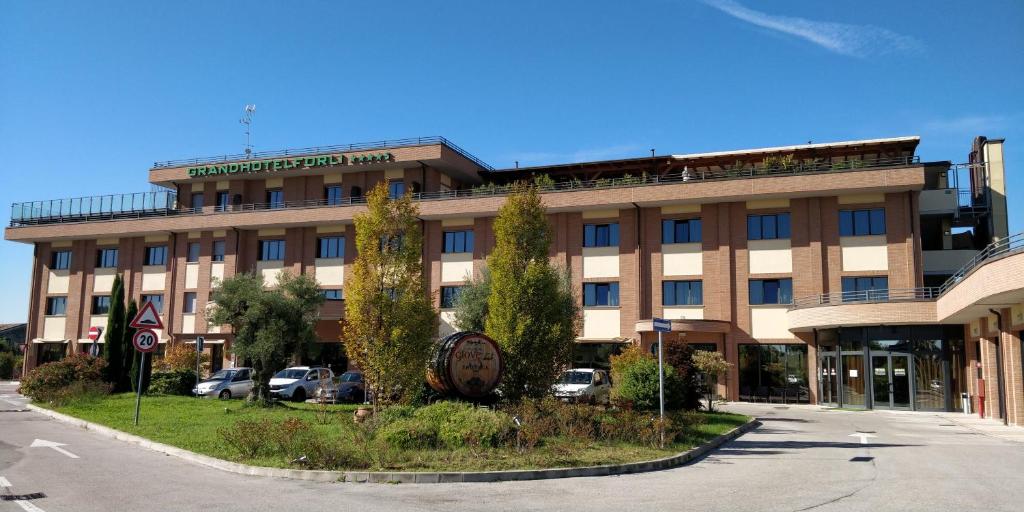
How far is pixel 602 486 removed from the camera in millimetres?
11797

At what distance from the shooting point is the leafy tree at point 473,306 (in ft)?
110

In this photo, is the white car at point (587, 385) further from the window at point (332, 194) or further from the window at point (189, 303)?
the window at point (189, 303)

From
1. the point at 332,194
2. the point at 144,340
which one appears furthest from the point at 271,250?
the point at 144,340

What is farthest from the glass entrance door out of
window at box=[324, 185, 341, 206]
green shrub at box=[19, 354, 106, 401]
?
green shrub at box=[19, 354, 106, 401]

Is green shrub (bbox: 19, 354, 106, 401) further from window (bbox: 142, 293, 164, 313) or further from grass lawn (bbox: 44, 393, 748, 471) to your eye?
window (bbox: 142, 293, 164, 313)

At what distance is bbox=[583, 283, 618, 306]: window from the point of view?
4059 centimetres

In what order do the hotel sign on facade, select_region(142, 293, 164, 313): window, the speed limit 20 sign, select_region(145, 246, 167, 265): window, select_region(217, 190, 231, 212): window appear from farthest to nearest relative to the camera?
select_region(145, 246, 167, 265): window, select_region(217, 190, 231, 212): window, select_region(142, 293, 164, 313): window, the hotel sign on facade, the speed limit 20 sign

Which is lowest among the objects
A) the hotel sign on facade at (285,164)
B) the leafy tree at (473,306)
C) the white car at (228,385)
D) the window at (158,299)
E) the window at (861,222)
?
the white car at (228,385)

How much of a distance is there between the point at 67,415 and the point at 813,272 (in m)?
31.5

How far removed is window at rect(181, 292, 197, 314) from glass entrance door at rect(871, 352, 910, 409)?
39232 mm

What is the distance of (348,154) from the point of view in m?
46.1

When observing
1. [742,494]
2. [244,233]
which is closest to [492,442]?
[742,494]

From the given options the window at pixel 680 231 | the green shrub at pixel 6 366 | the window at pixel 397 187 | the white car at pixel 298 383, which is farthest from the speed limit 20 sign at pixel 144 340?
the green shrub at pixel 6 366

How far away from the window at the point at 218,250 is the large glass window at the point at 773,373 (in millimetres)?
32049
